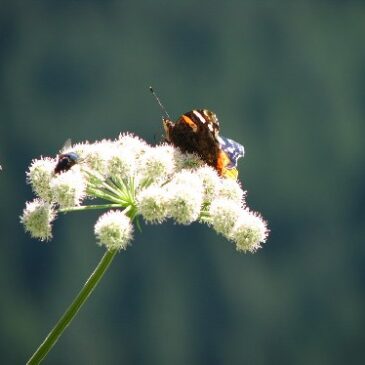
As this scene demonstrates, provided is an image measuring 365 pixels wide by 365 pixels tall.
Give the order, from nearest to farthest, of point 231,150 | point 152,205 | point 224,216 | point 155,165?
1. point 152,205
2. point 224,216
3. point 155,165
4. point 231,150

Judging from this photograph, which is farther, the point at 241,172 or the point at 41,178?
the point at 241,172

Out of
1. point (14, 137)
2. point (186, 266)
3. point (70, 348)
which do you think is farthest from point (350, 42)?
point (70, 348)

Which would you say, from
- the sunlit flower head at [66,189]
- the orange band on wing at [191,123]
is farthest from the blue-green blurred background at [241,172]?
the sunlit flower head at [66,189]

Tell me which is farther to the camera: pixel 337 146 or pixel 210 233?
pixel 337 146

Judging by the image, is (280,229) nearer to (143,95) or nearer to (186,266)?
(186,266)

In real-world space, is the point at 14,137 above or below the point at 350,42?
below

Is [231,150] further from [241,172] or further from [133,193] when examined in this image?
[241,172]

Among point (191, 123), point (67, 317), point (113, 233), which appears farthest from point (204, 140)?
point (67, 317)
